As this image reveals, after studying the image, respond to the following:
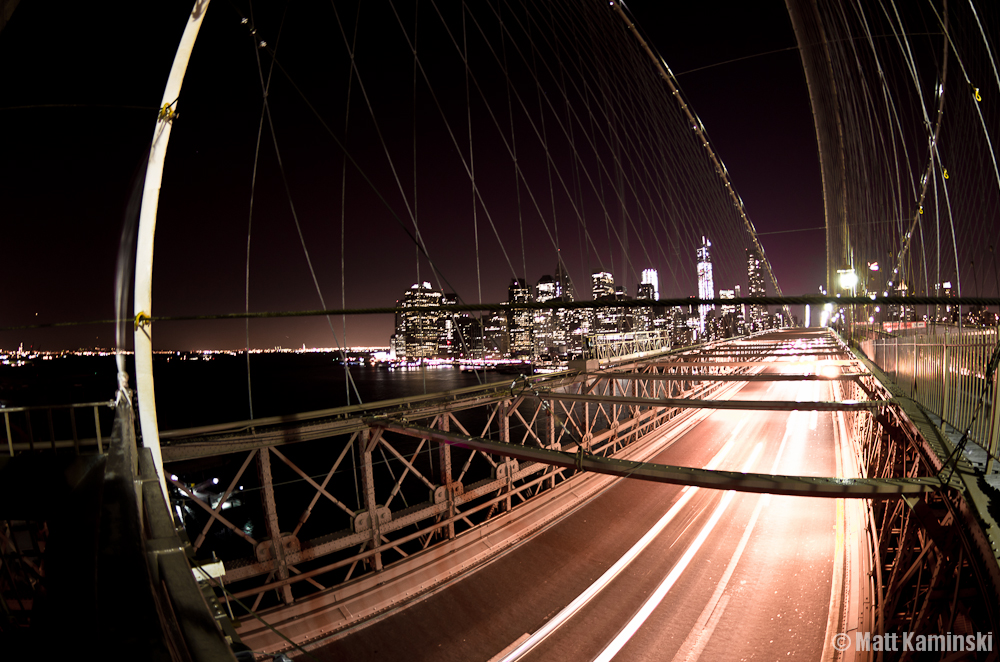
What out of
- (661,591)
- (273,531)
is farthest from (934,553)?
(273,531)

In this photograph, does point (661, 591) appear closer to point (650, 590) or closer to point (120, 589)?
point (650, 590)

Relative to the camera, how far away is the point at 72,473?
11.1ft

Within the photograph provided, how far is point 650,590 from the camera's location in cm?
726

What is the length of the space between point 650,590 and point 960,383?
5.16 m

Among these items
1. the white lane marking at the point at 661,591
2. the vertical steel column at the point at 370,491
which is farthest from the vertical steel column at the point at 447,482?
the white lane marking at the point at 661,591

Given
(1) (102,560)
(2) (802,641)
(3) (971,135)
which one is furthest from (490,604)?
(3) (971,135)

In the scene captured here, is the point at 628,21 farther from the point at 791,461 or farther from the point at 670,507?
the point at 670,507

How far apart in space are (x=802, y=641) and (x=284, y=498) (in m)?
32.7

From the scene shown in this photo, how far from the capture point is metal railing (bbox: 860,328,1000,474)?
3.51 m

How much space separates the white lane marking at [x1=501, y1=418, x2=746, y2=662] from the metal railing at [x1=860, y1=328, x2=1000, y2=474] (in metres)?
5.15

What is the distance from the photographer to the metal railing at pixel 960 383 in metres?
3.51

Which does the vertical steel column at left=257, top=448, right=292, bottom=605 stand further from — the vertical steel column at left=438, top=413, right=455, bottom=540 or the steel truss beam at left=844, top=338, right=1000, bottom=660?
the steel truss beam at left=844, top=338, right=1000, bottom=660

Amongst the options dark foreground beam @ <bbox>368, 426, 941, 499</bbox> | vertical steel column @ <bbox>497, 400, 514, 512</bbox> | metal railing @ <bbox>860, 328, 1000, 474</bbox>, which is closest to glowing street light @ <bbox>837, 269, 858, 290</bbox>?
metal railing @ <bbox>860, 328, 1000, 474</bbox>

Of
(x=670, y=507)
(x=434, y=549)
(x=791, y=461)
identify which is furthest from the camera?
(x=791, y=461)
